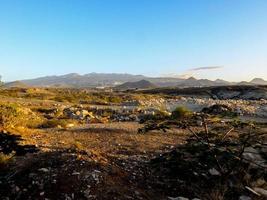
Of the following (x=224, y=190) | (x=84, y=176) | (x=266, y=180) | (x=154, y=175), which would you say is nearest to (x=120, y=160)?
(x=154, y=175)

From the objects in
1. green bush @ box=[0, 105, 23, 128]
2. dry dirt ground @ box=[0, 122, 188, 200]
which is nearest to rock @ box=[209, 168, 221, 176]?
dry dirt ground @ box=[0, 122, 188, 200]

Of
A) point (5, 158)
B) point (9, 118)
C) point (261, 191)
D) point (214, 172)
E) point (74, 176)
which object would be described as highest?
point (5, 158)

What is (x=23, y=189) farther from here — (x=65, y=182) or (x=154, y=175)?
(x=154, y=175)

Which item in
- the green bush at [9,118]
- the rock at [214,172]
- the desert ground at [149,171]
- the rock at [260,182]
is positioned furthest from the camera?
the green bush at [9,118]

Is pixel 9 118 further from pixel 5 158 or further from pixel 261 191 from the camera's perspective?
pixel 261 191

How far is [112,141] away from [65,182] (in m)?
6.99

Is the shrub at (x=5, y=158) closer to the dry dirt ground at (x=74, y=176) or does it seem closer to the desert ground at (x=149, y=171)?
the desert ground at (x=149, y=171)

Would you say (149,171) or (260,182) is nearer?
(260,182)

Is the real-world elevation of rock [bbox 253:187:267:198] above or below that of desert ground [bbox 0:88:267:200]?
below

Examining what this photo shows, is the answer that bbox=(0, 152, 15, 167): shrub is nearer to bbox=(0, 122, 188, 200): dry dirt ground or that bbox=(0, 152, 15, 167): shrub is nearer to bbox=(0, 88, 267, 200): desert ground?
bbox=(0, 88, 267, 200): desert ground

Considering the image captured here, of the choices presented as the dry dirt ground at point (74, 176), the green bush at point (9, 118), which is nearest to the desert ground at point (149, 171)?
the dry dirt ground at point (74, 176)

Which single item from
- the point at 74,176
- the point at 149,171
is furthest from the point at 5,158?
the point at 149,171

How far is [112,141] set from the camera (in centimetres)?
1532

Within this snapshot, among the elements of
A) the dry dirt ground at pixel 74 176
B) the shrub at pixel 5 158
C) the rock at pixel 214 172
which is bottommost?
the rock at pixel 214 172
